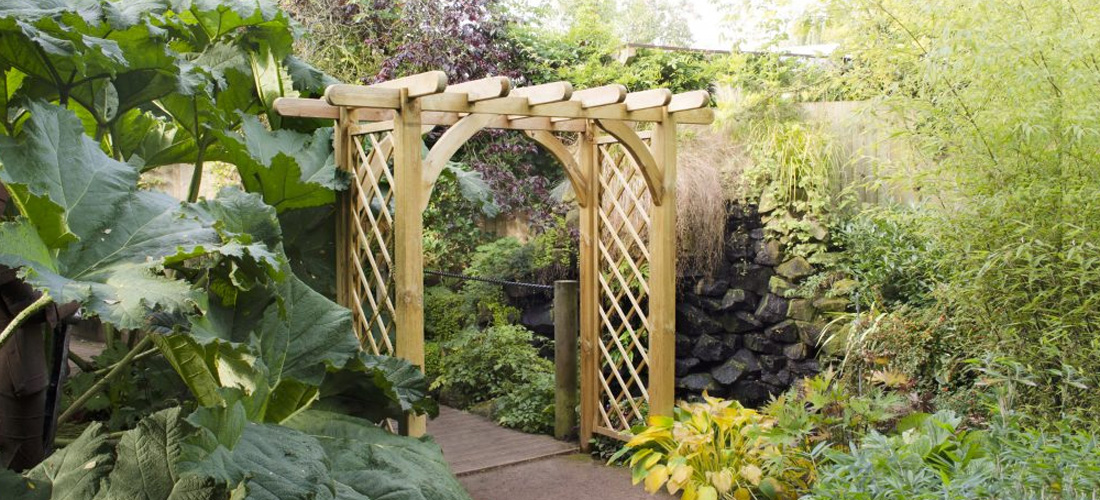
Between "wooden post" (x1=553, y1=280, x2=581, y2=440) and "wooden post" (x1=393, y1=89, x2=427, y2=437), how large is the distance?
1645mm

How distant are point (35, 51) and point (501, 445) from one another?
11.6 ft

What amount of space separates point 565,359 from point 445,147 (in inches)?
74.1

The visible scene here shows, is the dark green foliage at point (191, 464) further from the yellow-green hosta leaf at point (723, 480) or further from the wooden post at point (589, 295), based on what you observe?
the wooden post at point (589, 295)

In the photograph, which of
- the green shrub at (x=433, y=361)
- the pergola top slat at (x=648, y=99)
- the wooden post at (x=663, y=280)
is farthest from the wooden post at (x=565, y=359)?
the green shrub at (x=433, y=361)

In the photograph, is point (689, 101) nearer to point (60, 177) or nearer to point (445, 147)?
point (445, 147)

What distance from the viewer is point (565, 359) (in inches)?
224

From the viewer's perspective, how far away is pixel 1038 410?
3.55 metres

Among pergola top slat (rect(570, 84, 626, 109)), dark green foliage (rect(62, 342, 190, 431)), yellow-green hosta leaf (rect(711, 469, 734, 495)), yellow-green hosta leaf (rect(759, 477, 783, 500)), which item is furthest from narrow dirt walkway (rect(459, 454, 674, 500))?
pergola top slat (rect(570, 84, 626, 109))

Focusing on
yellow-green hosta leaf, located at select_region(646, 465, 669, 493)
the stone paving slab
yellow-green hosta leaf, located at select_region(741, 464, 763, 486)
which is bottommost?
the stone paving slab

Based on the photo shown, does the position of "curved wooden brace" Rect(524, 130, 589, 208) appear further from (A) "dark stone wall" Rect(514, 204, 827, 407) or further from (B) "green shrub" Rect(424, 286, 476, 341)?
(B) "green shrub" Rect(424, 286, 476, 341)

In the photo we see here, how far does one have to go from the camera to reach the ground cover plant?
2139 mm

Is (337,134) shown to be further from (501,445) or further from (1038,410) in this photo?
(1038,410)

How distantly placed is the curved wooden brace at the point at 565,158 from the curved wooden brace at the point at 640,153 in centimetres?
40

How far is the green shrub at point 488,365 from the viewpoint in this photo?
6.55 meters
